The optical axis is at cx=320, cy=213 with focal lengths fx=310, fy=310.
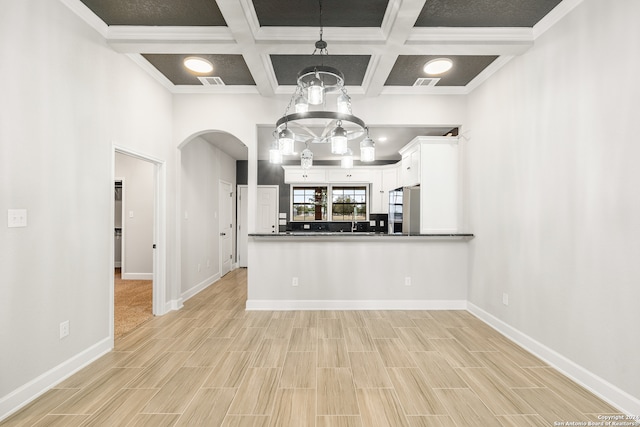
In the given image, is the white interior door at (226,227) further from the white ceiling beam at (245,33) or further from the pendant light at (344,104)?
the pendant light at (344,104)

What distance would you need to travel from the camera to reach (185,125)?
405cm

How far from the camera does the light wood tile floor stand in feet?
6.27

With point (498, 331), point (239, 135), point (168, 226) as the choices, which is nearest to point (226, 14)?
point (239, 135)

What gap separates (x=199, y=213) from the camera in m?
5.08

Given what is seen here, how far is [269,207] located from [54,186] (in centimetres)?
527

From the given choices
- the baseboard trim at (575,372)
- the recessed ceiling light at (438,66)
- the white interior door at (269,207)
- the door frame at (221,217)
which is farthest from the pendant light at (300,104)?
the white interior door at (269,207)

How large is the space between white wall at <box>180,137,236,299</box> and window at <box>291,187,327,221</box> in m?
1.84

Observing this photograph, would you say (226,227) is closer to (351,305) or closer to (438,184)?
(351,305)

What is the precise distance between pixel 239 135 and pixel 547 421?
13.1ft

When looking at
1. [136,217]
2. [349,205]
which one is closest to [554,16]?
[349,205]

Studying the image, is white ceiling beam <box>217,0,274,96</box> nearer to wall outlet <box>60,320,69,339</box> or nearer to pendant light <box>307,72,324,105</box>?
pendant light <box>307,72,324,105</box>

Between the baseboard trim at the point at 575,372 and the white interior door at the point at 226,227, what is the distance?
4.98 m

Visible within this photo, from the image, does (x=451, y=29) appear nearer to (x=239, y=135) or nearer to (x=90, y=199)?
(x=239, y=135)

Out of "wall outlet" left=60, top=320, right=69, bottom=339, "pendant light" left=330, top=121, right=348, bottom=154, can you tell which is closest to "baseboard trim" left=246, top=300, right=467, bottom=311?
"wall outlet" left=60, top=320, right=69, bottom=339
